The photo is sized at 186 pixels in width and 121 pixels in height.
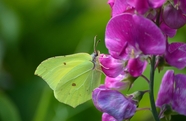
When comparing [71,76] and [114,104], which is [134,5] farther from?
[71,76]

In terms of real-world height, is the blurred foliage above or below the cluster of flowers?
below

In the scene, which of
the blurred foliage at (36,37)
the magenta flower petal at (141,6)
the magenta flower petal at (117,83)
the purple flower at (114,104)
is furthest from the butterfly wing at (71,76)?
the blurred foliage at (36,37)

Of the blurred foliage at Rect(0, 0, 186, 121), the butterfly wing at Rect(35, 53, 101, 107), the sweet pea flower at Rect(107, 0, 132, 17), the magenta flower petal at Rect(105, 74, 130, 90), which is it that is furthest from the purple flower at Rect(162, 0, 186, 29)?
the blurred foliage at Rect(0, 0, 186, 121)

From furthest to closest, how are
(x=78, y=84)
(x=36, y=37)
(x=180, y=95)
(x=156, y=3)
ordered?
(x=36, y=37) → (x=78, y=84) → (x=180, y=95) → (x=156, y=3)

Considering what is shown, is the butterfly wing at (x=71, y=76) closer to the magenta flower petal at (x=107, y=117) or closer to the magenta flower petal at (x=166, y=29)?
the magenta flower petal at (x=107, y=117)

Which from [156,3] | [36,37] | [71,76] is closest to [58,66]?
[71,76]

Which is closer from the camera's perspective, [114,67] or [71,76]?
[114,67]

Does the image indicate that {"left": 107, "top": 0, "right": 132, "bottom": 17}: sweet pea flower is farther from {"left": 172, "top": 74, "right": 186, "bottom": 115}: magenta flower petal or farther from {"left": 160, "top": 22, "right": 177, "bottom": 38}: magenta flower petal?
{"left": 172, "top": 74, "right": 186, "bottom": 115}: magenta flower petal

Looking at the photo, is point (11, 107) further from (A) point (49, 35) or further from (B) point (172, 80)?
(B) point (172, 80)

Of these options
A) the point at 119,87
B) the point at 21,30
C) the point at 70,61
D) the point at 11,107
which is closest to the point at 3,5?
the point at 21,30
